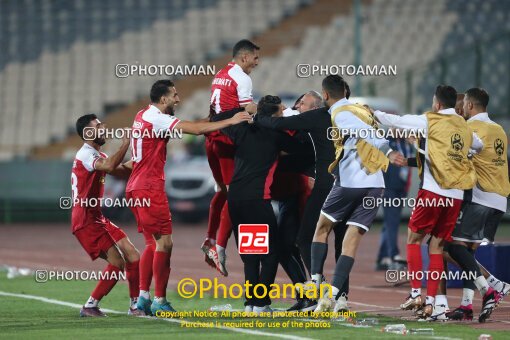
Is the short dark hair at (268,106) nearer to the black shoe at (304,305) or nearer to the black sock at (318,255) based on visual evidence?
the black sock at (318,255)

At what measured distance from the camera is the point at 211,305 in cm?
1377

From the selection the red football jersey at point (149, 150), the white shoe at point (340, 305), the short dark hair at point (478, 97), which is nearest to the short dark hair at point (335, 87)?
the short dark hair at point (478, 97)

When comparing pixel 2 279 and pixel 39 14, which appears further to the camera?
pixel 39 14

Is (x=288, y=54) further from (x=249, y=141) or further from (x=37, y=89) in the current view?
(x=249, y=141)

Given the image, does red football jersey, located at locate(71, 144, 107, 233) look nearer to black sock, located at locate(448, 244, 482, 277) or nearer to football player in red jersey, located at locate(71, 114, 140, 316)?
football player in red jersey, located at locate(71, 114, 140, 316)

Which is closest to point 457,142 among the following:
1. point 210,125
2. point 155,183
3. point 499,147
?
point 499,147

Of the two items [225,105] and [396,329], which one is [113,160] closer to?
[225,105]

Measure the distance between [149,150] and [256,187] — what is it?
47.1 inches

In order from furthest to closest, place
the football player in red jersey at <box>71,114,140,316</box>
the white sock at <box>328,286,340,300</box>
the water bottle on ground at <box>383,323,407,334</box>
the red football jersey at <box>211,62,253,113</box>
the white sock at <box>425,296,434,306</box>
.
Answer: the red football jersey at <box>211,62,253,113</box>
the football player in red jersey at <box>71,114,140,316</box>
the white sock at <box>425,296,434,306</box>
the white sock at <box>328,286,340,300</box>
the water bottle on ground at <box>383,323,407,334</box>

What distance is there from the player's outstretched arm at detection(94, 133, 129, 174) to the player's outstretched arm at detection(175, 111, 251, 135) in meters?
0.56

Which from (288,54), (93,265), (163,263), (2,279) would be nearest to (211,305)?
(163,263)

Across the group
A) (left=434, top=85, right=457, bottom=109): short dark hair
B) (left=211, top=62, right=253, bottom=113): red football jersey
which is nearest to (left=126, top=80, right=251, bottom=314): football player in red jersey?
(left=211, top=62, right=253, bottom=113): red football jersey

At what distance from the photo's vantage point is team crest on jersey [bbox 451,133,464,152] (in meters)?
12.2

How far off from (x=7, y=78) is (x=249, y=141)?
29.8 meters
